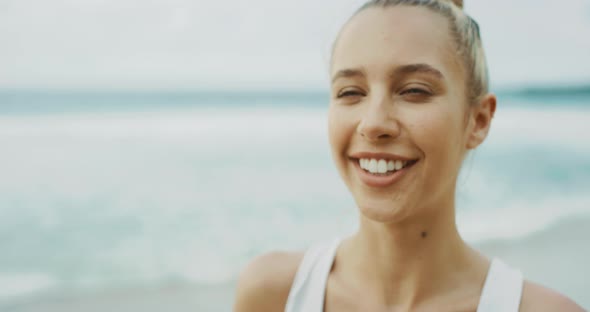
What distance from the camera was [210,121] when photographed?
11359 mm

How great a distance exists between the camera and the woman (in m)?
1.40

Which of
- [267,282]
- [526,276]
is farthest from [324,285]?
[526,276]

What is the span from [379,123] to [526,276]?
3300mm

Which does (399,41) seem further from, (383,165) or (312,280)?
(312,280)

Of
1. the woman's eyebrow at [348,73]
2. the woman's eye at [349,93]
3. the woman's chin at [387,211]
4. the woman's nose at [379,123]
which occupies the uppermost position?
the woman's eyebrow at [348,73]

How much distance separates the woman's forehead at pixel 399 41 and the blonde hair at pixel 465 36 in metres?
0.03

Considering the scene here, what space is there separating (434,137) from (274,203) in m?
4.40

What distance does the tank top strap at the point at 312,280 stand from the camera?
1.63m

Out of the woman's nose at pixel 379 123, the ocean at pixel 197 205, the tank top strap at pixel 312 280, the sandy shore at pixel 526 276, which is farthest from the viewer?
the ocean at pixel 197 205

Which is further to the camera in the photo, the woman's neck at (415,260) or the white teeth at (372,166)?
the woman's neck at (415,260)

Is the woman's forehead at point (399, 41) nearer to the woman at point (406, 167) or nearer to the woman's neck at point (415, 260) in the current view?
the woman at point (406, 167)

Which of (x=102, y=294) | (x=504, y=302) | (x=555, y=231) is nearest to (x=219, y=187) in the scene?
(x=102, y=294)

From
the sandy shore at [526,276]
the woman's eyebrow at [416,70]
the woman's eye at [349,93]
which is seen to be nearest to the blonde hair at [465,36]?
the woman's eyebrow at [416,70]

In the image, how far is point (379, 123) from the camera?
4.49ft
